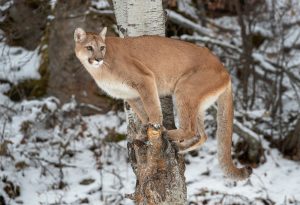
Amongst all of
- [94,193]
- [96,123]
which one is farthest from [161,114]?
[96,123]

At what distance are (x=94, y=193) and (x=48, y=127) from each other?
1.73 meters

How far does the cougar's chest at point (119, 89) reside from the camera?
4.91 m

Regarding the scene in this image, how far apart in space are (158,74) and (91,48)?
0.60 m

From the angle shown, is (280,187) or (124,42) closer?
(124,42)

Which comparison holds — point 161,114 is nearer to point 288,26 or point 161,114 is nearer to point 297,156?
point 297,156

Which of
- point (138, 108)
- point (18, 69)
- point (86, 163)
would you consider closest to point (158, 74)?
point (138, 108)

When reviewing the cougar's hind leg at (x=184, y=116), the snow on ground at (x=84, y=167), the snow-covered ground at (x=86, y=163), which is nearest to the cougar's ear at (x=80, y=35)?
the cougar's hind leg at (x=184, y=116)

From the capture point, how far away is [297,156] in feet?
27.7

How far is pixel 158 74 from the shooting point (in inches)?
198

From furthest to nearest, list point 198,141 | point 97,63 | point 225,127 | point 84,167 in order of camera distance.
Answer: point 84,167, point 225,127, point 198,141, point 97,63

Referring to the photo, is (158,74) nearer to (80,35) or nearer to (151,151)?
(80,35)

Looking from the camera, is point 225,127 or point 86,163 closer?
point 225,127

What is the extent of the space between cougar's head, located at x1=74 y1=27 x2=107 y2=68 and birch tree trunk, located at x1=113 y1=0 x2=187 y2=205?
353mm

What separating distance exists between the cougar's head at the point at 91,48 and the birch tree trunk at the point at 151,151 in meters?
0.35
